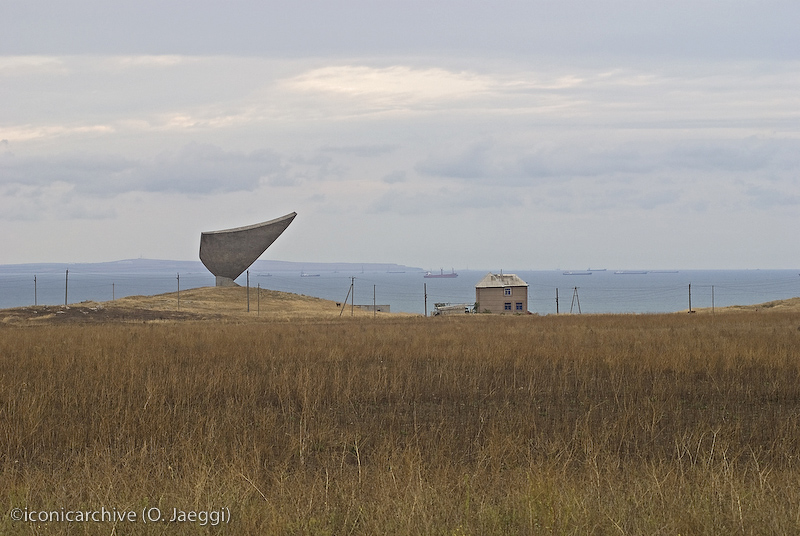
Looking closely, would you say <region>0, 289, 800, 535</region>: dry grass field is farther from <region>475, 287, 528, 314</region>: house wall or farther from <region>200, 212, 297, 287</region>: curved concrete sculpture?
<region>475, 287, 528, 314</region>: house wall

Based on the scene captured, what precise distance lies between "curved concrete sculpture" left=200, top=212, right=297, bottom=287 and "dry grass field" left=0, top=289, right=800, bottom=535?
131ft

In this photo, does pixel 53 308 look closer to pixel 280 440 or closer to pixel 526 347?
pixel 526 347

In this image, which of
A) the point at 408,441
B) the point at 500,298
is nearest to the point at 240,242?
the point at 500,298

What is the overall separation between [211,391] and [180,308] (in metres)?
37.1

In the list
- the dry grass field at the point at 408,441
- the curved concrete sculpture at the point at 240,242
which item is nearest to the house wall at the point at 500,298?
the curved concrete sculpture at the point at 240,242

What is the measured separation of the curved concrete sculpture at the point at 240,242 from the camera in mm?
54969

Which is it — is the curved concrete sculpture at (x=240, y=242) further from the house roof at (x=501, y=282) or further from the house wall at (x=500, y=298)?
the house wall at (x=500, y=298)

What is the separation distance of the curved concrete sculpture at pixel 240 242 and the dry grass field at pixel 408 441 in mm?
39997

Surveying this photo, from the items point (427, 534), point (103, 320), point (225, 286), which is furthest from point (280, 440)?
point (225, 286)

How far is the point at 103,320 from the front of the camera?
1362 inches

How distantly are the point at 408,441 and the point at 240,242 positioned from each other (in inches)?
1949

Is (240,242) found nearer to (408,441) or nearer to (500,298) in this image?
(500,298)

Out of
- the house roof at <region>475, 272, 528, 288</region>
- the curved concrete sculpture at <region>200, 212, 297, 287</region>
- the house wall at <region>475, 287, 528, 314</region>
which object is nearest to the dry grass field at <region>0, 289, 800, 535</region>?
the curved concrete sculpture at <region>200, 212, 297, 287</region>

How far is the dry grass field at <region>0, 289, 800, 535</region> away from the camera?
5.04 metres
